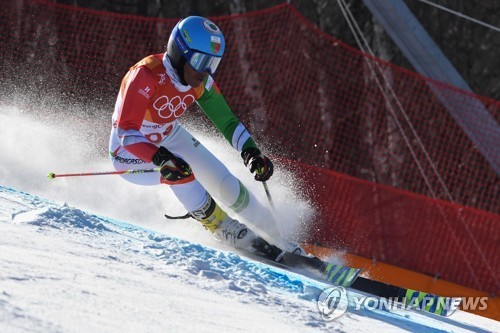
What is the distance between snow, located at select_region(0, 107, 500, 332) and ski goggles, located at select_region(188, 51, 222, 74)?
1.11 metres

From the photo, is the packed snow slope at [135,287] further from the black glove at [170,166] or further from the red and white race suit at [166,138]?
the red and white race suit at [166,138]

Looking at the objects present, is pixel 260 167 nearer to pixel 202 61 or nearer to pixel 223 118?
pixel 223 118

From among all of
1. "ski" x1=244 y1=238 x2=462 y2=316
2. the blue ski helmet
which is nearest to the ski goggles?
the blue ski helmet

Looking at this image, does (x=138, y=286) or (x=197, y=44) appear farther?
(x=197, y=44)

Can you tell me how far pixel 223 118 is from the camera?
5531 millimetres

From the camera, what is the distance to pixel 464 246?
7.34 metres

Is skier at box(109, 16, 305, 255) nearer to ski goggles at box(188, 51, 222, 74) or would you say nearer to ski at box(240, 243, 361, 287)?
ski goggles at box(188, 51, 222, 74)

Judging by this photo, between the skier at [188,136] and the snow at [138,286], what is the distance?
380mm

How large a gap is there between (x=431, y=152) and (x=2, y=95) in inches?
273

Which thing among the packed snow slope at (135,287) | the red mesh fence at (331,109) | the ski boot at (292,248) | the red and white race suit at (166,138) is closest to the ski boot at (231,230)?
the red and white race suit at (166,138)

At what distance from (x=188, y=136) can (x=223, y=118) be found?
296mm

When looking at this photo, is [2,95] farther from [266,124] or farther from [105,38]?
[266,124]

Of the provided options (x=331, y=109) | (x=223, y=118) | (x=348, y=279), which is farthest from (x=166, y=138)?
(x=331, y=109)

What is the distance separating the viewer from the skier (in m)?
4.70
